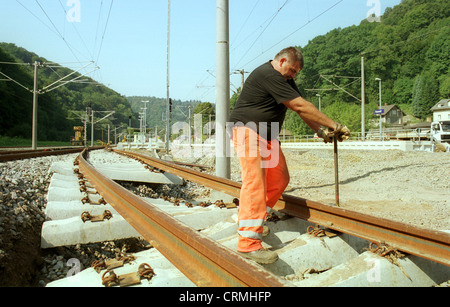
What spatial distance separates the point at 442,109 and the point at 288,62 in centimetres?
8138

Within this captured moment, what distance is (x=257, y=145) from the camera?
274 cm

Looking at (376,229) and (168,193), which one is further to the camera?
(168,193)

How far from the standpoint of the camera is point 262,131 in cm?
282

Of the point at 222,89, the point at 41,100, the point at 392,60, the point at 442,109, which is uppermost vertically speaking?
the point at 392,60

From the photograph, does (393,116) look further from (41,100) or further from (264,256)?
(264,256)

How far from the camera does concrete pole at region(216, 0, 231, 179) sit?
6.23 metres

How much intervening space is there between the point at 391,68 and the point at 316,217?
84.4 meters

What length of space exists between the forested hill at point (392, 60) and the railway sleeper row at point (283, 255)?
5321 cm

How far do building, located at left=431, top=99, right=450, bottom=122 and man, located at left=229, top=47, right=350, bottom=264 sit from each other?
79.6 m

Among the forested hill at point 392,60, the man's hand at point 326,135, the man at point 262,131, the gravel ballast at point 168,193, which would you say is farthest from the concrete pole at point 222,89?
the forested hill at point 392,60

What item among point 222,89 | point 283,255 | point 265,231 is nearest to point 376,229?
point 283,255
